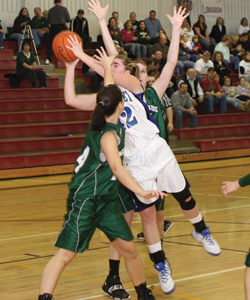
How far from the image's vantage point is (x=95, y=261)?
5.48 meters

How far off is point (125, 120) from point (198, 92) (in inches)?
452

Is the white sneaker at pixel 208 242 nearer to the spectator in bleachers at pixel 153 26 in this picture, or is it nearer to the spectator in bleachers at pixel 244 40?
the spectator in bleachers at pixel 153 26

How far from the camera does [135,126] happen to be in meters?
4.41

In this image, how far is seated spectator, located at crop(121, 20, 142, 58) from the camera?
17078 millimetres

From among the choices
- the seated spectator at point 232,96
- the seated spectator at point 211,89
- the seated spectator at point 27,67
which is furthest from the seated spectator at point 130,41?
the seated spectator at point 27,67

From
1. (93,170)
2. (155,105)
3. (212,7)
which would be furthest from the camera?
(212,7)

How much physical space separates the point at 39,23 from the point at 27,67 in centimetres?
258

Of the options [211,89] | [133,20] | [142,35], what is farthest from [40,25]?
[211,89]

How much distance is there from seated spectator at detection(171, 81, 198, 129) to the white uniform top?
992 cm

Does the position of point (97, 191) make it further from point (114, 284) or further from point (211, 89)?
point (211, 89)

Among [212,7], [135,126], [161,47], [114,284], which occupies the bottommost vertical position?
[114,284]

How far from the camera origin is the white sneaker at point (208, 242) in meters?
4.60

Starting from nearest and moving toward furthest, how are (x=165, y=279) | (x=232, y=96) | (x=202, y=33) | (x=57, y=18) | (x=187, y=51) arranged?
1. (x=165, y=279)
2. (x=57, y=18)
3. (x=232, y=96)
4. (x=187, y=51)
5. (x=202, y=33)

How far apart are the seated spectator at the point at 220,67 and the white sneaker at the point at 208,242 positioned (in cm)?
1325
